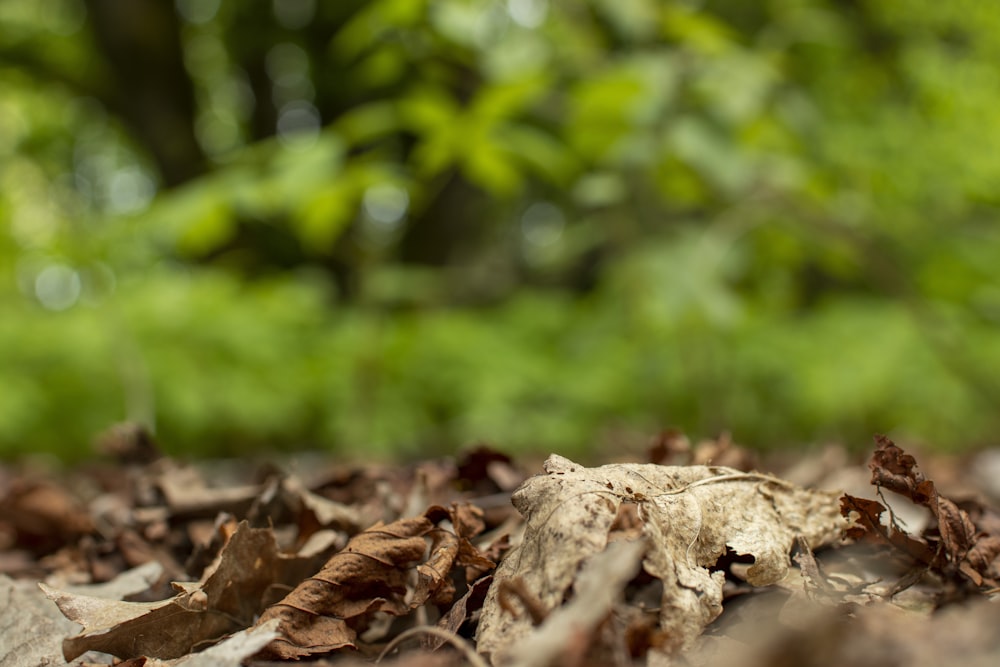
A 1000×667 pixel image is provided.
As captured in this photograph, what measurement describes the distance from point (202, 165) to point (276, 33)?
156 cm

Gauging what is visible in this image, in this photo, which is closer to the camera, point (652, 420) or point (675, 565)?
point (675, 565)

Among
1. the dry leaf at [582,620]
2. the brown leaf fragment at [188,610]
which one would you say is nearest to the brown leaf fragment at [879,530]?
the dry leaf at [582,620]

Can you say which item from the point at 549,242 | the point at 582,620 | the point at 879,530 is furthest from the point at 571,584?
the point at 549,242

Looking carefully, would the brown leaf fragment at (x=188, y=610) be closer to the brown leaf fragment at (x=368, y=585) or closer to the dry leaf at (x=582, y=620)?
the brown leaf fragment at (x=368, y=585)

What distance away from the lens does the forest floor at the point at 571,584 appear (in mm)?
540

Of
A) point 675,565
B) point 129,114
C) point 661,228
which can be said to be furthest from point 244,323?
point 675,565

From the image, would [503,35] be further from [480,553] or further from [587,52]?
[480,553]

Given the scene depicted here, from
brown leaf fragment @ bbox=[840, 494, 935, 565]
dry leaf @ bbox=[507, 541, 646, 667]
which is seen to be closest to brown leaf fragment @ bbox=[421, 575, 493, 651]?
dry leaf @ bbox=[507, 541, 646, 667]

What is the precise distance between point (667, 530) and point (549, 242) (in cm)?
491

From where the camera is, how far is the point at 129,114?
7629 millimetres

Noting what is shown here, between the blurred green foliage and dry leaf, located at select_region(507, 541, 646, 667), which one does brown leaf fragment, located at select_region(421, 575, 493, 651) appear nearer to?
dry leaf, located at select_region(507, 541, 646, 667)

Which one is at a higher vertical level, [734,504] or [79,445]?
[734,504]

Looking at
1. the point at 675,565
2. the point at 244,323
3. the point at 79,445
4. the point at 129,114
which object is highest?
the point at 129,114

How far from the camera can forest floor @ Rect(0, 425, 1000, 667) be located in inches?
21.3
